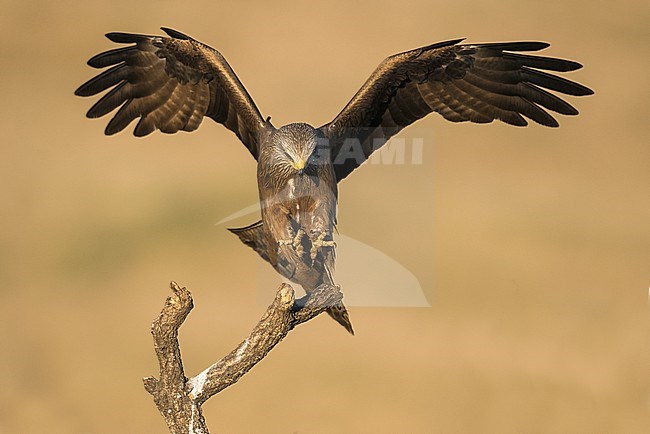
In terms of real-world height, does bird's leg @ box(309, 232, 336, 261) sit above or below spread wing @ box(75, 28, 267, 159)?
below

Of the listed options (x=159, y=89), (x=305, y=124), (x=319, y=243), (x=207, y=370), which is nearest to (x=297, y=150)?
(x=305, y=124)

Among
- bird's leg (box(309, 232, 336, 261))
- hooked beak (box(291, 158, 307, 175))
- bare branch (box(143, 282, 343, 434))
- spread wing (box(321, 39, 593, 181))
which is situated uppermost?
spread wing (box(321, 39, 593, 181))

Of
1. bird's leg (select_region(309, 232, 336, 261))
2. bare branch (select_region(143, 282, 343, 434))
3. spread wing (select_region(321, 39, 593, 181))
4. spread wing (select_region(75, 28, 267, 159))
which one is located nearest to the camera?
bare branch (select_region(143, 282, 343, 434))

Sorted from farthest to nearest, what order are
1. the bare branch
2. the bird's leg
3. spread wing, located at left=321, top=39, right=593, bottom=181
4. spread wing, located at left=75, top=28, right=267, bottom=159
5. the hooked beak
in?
spread wing, located at left=75, top=28, right=267, bottom=159, spread wing, located at left=321, top=39, right=593, bottom=181, the bird's leg, the hooked beak, the bare branch

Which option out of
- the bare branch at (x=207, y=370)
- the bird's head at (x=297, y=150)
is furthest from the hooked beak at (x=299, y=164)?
the bare branch at (x=207, y=370)

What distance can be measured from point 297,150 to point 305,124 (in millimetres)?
209

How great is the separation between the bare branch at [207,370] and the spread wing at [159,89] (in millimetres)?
1210

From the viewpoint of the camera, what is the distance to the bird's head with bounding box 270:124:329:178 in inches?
150

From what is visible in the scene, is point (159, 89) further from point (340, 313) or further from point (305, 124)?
point (340, 313)

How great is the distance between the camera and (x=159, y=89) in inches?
183

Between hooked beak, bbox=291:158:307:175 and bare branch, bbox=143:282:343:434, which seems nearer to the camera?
bare branch, bbox=143:282:343:434

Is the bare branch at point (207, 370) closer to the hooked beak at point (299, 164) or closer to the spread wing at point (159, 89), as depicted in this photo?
the hooked beak at point (299, 164)

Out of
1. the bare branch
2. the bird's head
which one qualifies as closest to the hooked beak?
the bird's head

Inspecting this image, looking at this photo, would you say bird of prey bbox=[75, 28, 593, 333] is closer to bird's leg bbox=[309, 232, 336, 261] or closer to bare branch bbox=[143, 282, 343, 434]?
bird's leg bbox=[309, 232, 336, 261]
